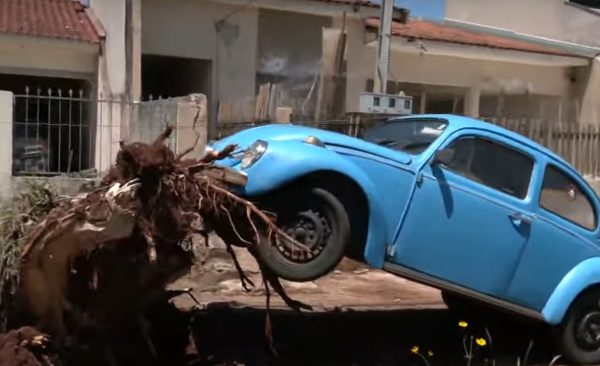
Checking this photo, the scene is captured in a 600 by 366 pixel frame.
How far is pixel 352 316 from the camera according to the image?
8.86m

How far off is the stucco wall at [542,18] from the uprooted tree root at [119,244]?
54.7 feet

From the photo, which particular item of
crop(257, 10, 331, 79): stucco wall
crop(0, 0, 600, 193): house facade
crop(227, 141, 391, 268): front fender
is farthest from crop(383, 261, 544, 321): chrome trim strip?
crop(257, 10, 331, 79): stucco wall

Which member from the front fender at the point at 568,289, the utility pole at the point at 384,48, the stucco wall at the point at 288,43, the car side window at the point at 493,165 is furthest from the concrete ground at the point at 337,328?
the stucco wall at the point at 288,43

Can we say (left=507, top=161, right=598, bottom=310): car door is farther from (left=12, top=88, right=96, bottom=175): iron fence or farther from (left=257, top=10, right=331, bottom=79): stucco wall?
(left=257, top=10, right=331, bottom=79): stucco wall

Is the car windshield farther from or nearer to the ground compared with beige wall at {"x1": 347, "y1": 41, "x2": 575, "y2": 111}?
nearer to the ground

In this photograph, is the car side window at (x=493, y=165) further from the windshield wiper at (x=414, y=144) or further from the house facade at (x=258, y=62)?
the house facade at (x=258, y=62)

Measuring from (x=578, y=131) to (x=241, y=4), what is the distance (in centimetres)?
657

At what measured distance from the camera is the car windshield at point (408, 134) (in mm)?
7035

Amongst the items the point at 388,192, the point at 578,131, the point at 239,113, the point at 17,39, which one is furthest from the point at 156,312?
the point at 578,131

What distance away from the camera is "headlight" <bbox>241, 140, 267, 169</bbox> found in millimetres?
6246

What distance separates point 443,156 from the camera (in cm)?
688

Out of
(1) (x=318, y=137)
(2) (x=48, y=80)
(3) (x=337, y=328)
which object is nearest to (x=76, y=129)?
(2) (x=48, y=80)

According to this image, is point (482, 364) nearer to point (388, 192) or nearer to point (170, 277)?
point (388, 192)

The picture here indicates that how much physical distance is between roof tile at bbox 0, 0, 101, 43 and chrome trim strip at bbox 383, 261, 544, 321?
9.06 m
